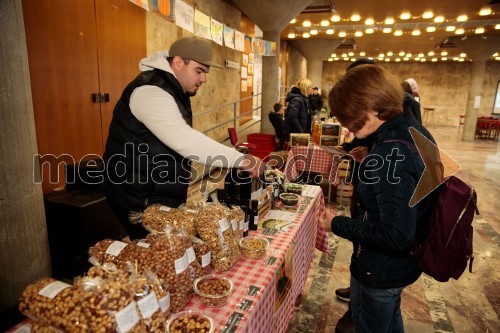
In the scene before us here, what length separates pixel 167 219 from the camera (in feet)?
4.71

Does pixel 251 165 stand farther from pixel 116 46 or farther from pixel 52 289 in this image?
pixel 116 46

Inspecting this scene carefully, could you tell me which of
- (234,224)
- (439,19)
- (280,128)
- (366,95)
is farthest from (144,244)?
(439,19)

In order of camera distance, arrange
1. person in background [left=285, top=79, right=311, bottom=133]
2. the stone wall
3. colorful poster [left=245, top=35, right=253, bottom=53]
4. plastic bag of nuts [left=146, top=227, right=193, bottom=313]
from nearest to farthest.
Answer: plastic bag of nuts [left=146, top=227, right=193, bottom=313]
person in background [left=285, top=79, right=311, bottom=133]
colorful poster [left=245, top=35, right=253, bottom=53]
the stone wall

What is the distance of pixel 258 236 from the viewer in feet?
6.02

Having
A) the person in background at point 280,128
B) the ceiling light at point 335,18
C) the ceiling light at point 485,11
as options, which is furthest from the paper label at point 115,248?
the ceiling light at point 485,11

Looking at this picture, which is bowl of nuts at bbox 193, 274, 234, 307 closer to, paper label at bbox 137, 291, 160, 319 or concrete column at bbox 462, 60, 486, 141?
paper label at bbox 137, 291, 160, 319

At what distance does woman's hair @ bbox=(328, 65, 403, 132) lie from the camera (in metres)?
1.30

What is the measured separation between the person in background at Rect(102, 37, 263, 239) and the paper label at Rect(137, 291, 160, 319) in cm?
78

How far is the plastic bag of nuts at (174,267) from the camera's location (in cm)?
117

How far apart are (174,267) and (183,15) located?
10.7ft

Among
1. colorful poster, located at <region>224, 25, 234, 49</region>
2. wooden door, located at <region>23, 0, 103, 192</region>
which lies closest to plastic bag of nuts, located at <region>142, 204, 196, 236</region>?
wooden door, located at <region>23, 0, 103, 192</region>

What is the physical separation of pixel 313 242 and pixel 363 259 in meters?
1.16

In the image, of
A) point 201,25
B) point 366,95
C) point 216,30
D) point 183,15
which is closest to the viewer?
point 366,95

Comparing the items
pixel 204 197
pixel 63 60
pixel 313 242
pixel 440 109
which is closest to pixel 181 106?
pixel 204 197
